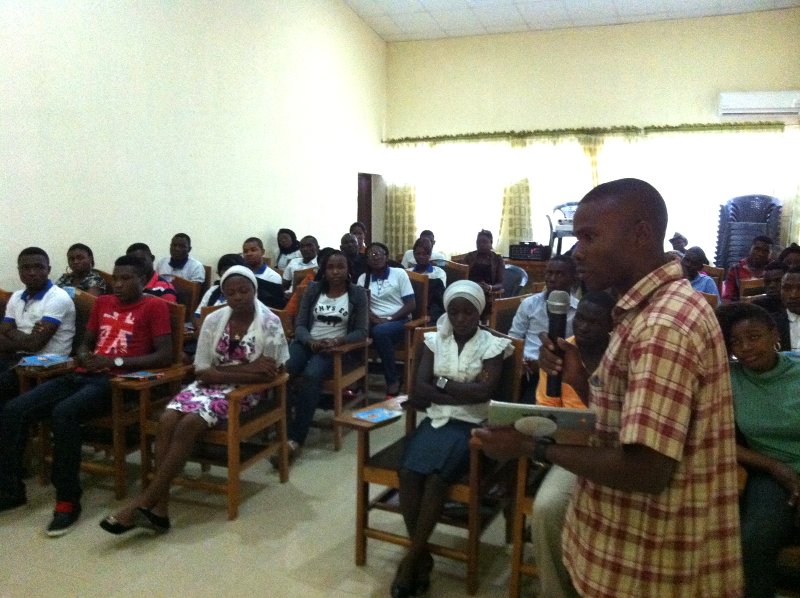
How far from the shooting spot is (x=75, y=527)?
2.69m

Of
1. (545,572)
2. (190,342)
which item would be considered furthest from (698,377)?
(190,342)

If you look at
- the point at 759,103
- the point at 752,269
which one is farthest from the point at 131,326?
the point at 759,103

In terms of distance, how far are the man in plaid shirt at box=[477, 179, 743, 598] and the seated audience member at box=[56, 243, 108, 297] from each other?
3604mm

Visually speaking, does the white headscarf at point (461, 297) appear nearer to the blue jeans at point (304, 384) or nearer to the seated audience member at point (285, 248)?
the blue jeans at point (304, 384)

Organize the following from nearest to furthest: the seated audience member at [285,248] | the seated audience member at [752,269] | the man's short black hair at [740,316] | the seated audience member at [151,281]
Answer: the man's short black hair at [740,316]
the seated audience member at [151,281]
the seated audience member at [752,269]
the seated audience member at [285,248]

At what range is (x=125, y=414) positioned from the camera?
9.75 feet

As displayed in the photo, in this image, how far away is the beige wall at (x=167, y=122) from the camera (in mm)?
3938

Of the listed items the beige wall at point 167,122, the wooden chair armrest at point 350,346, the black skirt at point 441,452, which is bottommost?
the black skirt at point 441,452

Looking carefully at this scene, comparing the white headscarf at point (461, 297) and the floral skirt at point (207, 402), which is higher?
the white headscarf at point (461, 297)

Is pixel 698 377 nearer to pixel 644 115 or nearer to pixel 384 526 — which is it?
pixel 384 526

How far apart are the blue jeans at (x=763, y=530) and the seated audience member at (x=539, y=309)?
1287mm

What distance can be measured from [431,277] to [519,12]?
419 cm

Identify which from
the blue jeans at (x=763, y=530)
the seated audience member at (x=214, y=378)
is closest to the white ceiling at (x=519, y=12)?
the seated audience member at (x=214, y=378)

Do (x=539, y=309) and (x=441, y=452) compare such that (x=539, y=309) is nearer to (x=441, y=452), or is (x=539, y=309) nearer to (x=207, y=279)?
(x=441, y=452)
